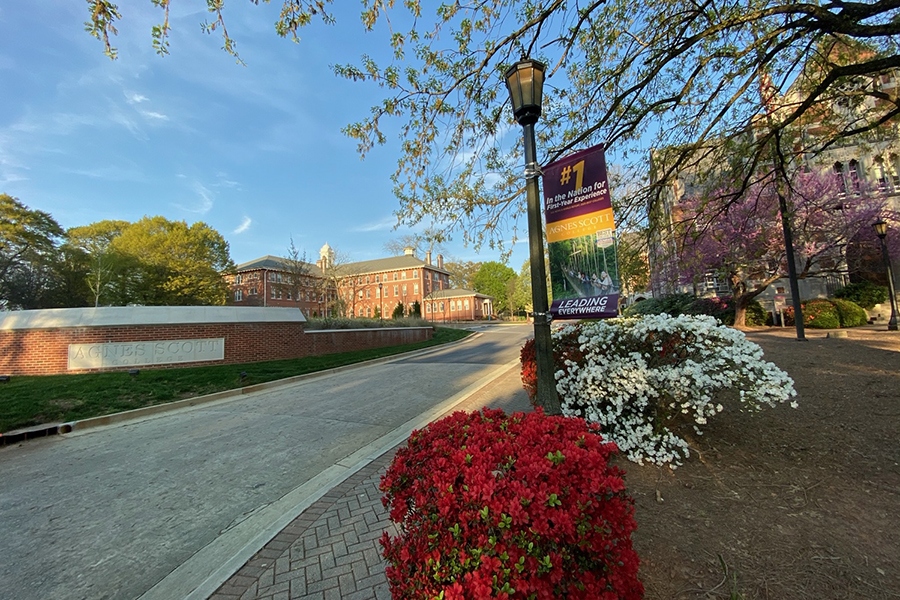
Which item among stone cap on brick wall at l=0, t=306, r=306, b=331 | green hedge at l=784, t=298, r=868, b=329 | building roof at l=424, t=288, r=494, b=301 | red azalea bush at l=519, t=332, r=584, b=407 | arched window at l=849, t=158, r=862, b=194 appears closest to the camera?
red azalea bush at l=519, t=332, r=584, b=407

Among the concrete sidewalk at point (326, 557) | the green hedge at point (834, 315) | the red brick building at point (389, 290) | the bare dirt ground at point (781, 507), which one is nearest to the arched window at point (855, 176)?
the green hedge at point (834, 315)

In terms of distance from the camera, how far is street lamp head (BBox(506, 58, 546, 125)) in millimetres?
3400

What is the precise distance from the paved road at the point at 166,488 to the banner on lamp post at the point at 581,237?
3.27 m

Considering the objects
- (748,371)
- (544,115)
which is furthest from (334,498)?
(544,115)

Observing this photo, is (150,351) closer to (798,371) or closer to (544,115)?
(544,115)

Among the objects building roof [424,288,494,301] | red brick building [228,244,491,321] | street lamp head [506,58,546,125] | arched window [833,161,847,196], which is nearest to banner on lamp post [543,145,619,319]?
street lamp head [506,58,546,125]

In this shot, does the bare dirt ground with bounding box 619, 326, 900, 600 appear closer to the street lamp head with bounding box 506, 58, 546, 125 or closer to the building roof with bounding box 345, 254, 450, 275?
the street lamp head with bounding box 506, 58, 546, 125

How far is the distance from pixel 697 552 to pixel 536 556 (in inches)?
68.5

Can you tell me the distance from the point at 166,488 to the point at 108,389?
7.27 m

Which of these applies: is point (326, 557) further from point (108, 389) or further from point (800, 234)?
point (800, 234)

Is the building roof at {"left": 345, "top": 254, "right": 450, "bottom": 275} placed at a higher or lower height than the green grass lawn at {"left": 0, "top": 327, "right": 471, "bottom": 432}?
higher

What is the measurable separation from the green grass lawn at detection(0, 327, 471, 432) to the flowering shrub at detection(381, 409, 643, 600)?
893 cm

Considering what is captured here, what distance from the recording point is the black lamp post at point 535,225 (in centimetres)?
322

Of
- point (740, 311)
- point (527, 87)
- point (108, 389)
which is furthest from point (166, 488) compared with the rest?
point (740, 311)
